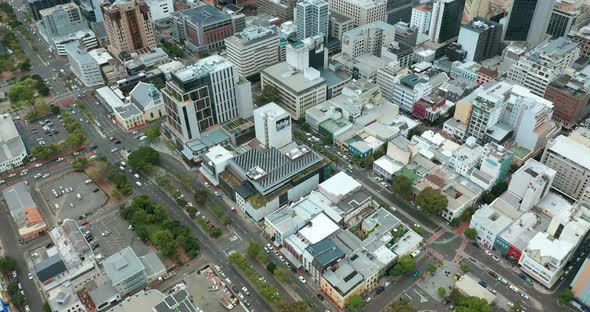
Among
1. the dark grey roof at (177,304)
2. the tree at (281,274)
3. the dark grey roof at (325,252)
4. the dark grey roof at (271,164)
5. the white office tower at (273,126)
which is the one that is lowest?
the tree at (281,274)

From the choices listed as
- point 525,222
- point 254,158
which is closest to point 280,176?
point 254,158

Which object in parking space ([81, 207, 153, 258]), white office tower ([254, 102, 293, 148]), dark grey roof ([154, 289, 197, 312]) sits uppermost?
white office tower ([254, 102, 293, 148])

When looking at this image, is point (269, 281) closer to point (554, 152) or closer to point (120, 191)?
point (120, 191)

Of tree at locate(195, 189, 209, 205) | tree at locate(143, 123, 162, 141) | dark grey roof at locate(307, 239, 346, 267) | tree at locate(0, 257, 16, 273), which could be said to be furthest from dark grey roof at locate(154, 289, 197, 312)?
tree at locate(143, 123, 162, 141)

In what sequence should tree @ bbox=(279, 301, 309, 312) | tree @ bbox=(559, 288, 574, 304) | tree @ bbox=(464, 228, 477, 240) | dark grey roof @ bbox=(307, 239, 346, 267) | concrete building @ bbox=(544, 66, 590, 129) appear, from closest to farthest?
tree @ bbox=(279, 301, 309, 312) → tree @ bbox=(559, 288, 574, 304) → dark grey roof @ bbox=(307, 239, 346, 267) → tree @ bbox=(464, 228, 477, 240) → concrete building @ bbox=(544, 66, 590, 129)

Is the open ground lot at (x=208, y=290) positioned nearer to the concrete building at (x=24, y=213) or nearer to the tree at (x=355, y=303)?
the tree at (x=355, y=303)

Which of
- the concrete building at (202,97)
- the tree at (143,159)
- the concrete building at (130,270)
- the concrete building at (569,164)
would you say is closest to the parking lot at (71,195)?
the tree at (143,159)

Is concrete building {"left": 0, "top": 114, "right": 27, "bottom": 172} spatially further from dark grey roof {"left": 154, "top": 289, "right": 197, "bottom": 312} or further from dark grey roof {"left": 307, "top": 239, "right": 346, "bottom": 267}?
dark grey roof {"left": 307, "top": 239, "right": 346, "bottom": 267}
